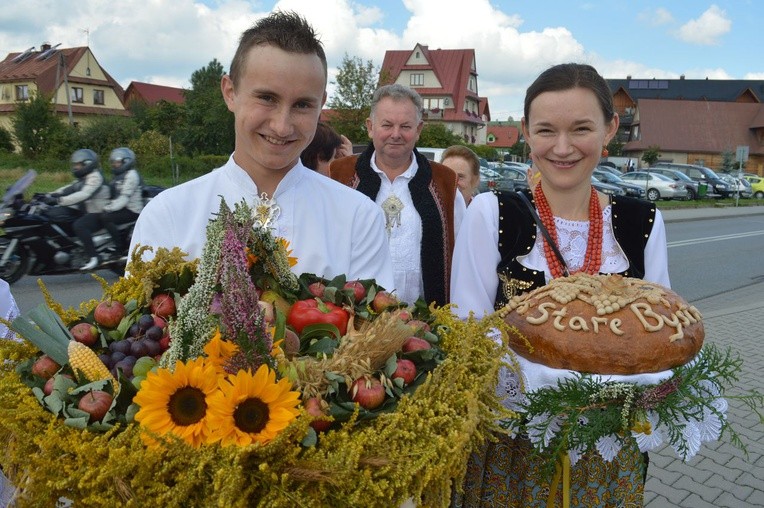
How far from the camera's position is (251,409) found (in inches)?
46.8

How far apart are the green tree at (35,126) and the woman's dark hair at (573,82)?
33.6 metres

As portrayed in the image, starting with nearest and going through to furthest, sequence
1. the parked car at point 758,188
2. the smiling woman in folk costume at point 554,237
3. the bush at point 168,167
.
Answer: the smiling woman in folk costume at point 554,237
the bush at point 168,167
the parked car at point 758,188

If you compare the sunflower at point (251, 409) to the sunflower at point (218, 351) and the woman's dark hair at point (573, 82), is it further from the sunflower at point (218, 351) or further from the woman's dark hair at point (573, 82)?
the woman's dark hair at point (573, 82)

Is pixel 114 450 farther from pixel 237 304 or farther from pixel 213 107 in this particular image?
pixel 213 107

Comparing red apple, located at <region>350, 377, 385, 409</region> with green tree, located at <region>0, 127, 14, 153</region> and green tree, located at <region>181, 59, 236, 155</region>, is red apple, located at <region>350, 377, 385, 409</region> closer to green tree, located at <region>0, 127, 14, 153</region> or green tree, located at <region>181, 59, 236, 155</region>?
green tree, located at <region>0, 127, 14, 153</region>

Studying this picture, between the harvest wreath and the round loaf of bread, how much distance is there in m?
0.24

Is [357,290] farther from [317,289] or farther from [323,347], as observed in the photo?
[323,347]

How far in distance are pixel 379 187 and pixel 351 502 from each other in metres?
2.97

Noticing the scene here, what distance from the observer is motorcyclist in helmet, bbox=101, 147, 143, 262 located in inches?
353

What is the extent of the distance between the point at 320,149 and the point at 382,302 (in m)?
3.21

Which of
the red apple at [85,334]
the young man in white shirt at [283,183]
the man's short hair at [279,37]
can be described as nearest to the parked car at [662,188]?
the young man in white shirt at [283,183]

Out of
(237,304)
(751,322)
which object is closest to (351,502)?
(237,304)

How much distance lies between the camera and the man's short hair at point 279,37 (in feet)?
6.29

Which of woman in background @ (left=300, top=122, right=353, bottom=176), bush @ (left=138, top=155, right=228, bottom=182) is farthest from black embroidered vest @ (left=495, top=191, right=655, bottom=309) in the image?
bush @ (left=138, top=155, right=228, bottom=182)
